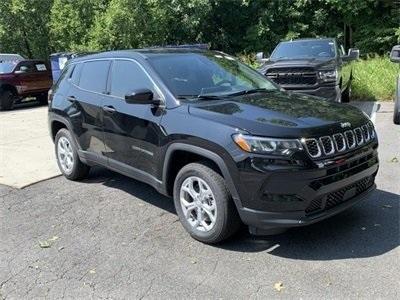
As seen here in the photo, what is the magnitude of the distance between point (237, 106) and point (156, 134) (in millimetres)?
834

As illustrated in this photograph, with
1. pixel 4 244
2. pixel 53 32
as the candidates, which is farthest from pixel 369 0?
pixel 4 244

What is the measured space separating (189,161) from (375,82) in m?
10.0

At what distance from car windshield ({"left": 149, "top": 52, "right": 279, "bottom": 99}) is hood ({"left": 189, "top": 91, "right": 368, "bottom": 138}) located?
278 millimetres

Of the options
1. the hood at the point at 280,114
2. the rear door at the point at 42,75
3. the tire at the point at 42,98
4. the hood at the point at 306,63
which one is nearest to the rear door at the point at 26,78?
the rear door at the point at 42,75

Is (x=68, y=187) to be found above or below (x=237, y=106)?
below

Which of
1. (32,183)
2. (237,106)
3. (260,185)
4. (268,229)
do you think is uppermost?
(237,106)

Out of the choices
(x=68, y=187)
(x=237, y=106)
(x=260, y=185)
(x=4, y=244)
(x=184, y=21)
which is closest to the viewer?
(x=260, y=185)

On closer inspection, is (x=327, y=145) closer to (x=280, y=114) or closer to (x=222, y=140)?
(x=280, y=114)

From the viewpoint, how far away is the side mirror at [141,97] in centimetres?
478

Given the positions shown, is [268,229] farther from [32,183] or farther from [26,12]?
[26,12]

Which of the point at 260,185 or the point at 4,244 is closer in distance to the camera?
the point at 260,185

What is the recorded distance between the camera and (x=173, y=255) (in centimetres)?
441

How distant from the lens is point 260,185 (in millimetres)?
4023

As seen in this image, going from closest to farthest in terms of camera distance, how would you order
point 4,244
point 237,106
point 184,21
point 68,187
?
point 237,106, point 4,244, point 68,187, point 184,21
